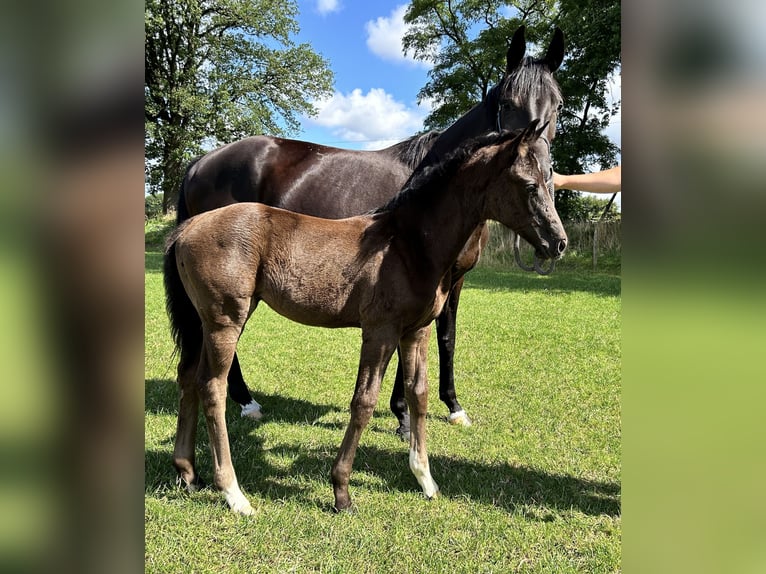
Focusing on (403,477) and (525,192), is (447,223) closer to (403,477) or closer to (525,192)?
(525,192)

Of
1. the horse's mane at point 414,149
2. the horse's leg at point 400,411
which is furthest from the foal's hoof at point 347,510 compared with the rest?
the horse's mane at point 414,149

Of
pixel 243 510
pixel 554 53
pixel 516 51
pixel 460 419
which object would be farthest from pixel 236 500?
pixel 554 53

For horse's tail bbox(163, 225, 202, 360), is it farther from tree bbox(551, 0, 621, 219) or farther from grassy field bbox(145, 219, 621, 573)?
tree bbox(551, 0, 621, 219)

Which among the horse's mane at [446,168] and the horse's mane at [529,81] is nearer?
the horse's mane at [446,168]

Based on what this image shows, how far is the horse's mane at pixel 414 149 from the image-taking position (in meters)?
3.95

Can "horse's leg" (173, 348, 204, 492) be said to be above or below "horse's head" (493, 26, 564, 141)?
below

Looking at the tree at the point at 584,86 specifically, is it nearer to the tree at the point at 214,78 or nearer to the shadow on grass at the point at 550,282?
the shadow on grass at the point at 550,282

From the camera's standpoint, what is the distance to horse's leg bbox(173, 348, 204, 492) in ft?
8.87

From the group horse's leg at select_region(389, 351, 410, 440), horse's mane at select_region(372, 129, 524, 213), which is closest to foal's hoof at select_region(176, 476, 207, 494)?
horse's leg at select_region(389, 351, 410, 440)

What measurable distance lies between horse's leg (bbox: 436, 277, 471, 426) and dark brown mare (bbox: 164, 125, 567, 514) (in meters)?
1.33

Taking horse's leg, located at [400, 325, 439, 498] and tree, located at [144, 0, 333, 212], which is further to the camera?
tree, located at [144, 0, 333, 212]

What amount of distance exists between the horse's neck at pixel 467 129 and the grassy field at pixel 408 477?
2091 millimetres
